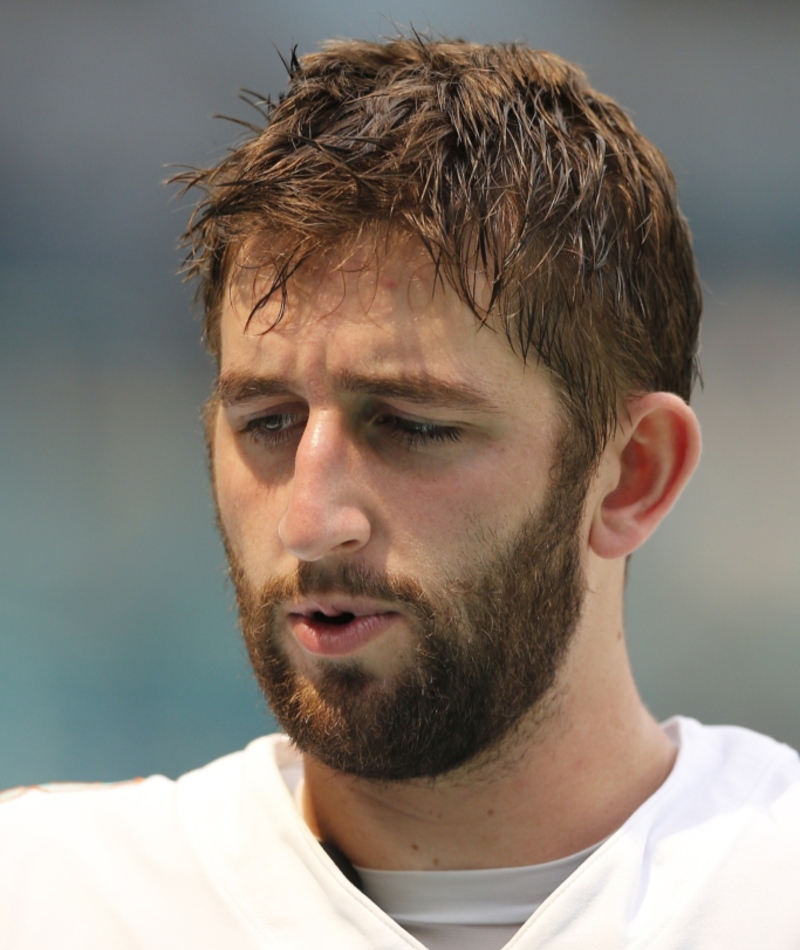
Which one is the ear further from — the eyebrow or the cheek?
the cheek

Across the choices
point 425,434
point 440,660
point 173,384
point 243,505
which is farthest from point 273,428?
point 173,384

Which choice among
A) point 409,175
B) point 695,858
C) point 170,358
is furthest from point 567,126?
point 170,358

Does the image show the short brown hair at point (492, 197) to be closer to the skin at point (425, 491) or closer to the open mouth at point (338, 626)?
the skin at point (425, 491)

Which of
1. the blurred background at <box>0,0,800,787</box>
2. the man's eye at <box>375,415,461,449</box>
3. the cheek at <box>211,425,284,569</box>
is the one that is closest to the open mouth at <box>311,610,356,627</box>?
the cheek at <box>211,425,284,569</box>

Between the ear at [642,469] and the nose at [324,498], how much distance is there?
0.41 m

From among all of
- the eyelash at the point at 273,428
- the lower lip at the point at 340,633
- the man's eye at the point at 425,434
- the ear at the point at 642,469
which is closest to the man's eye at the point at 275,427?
the eyelash at the point at 273,428

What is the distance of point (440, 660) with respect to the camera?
1502mm

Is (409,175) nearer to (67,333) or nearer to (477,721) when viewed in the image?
(477,721)

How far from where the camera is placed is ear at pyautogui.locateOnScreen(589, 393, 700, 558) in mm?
1708

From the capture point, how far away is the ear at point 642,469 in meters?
1.71

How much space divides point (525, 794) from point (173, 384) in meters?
3.94

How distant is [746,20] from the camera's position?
225 inches

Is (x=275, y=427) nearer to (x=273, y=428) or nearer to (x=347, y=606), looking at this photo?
(x=273, y=428)

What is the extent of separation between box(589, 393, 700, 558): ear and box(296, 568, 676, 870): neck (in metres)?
0.15
